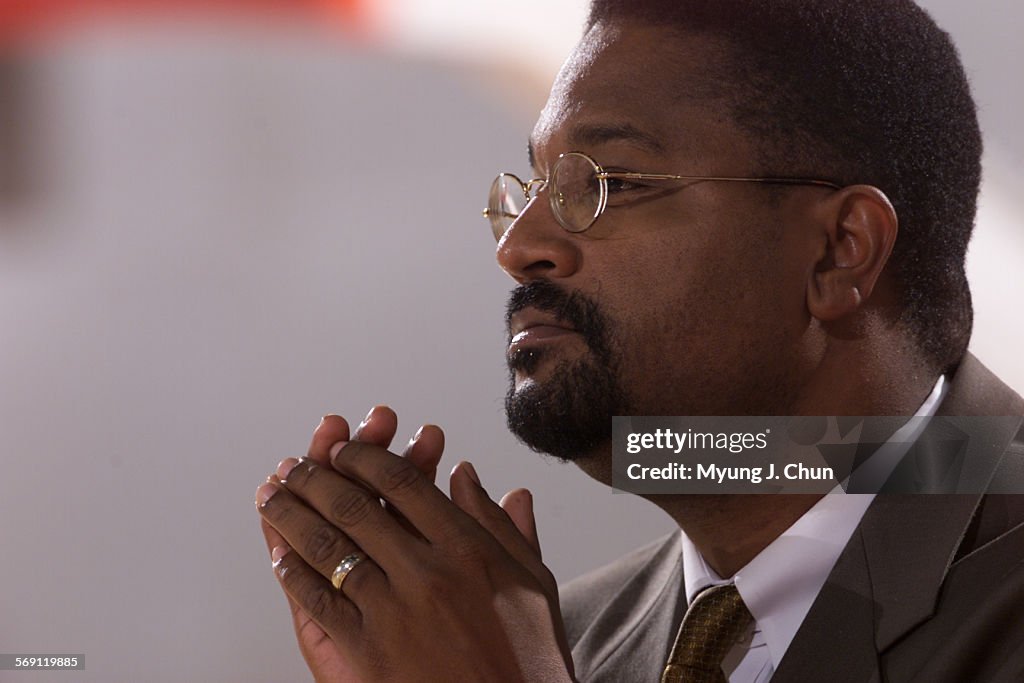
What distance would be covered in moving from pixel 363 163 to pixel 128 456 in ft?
2.02

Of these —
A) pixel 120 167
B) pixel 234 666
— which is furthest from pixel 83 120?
pixel 234 666

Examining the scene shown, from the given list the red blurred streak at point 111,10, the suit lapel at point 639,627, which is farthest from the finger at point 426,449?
the red blurred streak at point 111,10

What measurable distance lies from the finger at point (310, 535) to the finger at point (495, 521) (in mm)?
110

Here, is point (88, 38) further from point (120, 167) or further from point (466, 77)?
point (466, 77)

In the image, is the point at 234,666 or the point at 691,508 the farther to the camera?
the point at 234,666

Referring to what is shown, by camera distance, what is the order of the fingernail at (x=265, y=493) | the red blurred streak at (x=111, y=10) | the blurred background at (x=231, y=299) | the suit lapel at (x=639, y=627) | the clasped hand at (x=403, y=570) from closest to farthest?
the clasped hand at (x=403, y=570) → the fingernail at (x=265, y=493) → the suit lapel at (x=639, y=627) → the blurred background at (x=231, y=299) → the red blurred streak at (x=111, y=10)

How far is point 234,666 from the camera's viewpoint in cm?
171

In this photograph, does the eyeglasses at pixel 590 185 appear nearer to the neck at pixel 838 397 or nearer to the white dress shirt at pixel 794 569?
the neck at pixel 838 397

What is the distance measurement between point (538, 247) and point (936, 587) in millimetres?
487

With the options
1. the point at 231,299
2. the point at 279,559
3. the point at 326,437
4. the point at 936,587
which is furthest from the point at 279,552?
the point at 231,299

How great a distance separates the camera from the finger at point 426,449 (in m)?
1.05

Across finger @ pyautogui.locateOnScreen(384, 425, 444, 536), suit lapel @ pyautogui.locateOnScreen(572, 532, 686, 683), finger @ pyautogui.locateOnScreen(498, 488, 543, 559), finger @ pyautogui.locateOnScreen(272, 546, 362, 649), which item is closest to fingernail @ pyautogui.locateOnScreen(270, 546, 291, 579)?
finger @ pyautogui.locateOnScreen(272, 546, 362, 649)

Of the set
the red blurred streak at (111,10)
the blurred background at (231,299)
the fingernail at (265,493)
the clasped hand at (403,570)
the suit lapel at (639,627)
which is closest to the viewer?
the clasped hand at (403,570)

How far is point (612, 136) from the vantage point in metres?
1.08
